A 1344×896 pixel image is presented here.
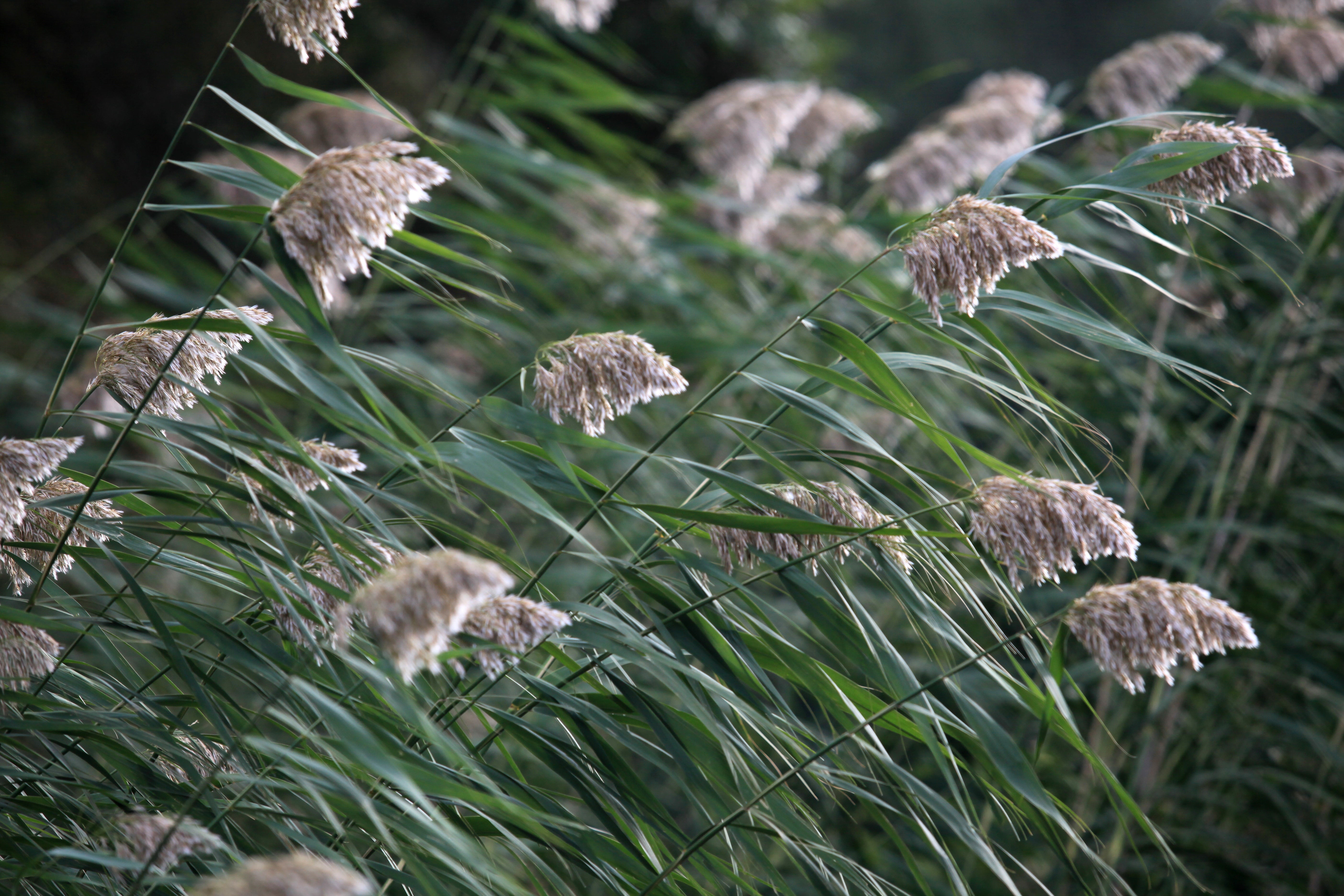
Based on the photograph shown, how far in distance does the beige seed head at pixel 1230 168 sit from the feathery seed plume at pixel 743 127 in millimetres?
1098

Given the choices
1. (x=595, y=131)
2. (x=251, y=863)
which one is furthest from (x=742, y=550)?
(x=595, y=131)

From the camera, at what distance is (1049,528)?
0.56 metres

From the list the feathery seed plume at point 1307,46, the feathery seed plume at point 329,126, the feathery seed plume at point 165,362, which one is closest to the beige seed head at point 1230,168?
the feathery seed plume at point 165,362

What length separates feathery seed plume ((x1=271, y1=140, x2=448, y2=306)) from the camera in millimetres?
512

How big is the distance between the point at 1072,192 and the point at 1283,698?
1033mm

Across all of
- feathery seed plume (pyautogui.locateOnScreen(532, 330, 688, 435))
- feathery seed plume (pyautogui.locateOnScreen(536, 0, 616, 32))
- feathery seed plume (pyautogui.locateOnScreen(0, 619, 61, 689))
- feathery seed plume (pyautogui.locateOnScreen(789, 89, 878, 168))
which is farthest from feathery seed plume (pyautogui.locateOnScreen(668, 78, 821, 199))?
feathery seed plume (pyautogui.locateOnScreen(0, 619, 61, 689))

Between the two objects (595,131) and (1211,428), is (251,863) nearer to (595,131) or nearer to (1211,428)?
(595,131)

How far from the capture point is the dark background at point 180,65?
3.34m

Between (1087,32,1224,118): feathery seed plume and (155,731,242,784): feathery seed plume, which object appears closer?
(155,731,242,784): feathery seed plume

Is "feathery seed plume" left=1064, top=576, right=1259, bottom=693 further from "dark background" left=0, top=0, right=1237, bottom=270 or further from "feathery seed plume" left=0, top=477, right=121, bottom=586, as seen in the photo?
"dark background" left=0, top=0, right=1237, bottom=270

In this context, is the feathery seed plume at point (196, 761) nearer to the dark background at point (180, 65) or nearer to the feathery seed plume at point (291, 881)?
the feathery seed plume at point (291, 881)

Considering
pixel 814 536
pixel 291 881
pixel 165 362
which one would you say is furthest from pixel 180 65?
pixel 291 881

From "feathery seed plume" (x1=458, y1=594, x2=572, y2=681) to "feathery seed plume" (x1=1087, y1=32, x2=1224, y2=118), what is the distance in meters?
1.34

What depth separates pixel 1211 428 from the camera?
1.55 metres
